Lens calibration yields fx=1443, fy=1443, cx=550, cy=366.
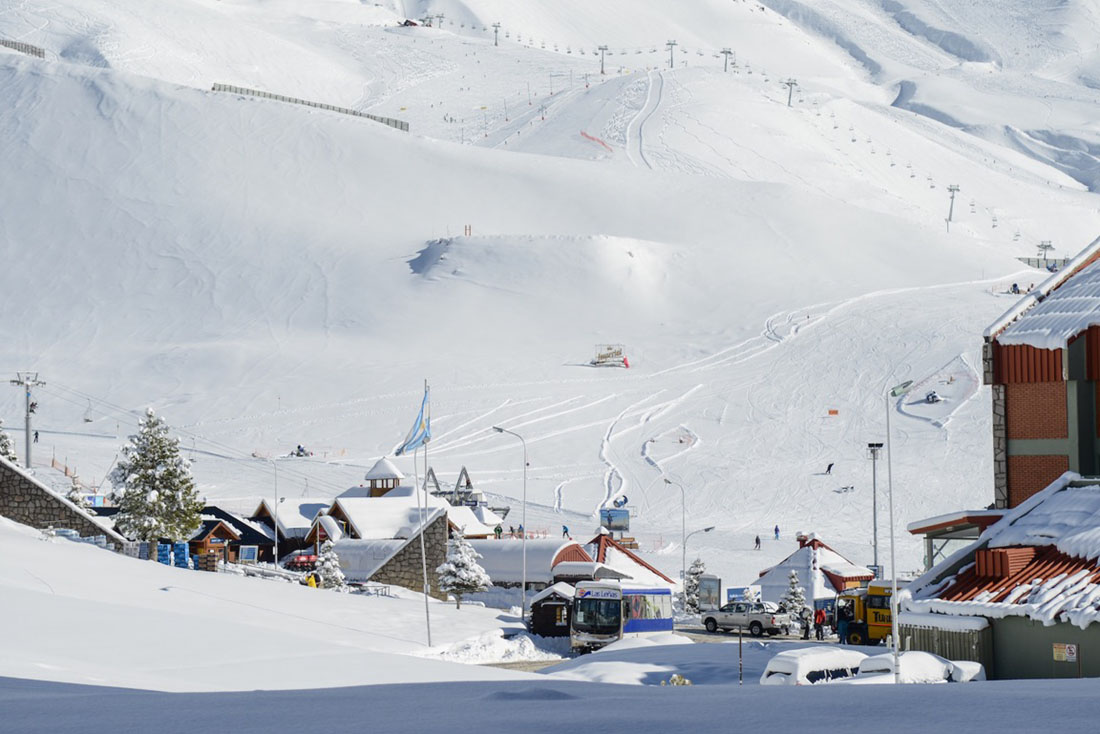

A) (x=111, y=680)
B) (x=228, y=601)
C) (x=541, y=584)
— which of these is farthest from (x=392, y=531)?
(x=111, y=680)

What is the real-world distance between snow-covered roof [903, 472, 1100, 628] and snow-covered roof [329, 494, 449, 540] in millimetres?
29626

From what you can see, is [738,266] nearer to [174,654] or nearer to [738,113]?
[738,113]

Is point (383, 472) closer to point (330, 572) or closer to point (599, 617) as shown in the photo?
point (330, 572)

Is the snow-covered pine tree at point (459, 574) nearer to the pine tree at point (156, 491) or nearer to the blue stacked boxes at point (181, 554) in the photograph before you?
the pine tree at point (156, 491)

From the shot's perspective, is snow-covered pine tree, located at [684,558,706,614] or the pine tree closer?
the pine tree

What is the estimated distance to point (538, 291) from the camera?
120250 millimetres

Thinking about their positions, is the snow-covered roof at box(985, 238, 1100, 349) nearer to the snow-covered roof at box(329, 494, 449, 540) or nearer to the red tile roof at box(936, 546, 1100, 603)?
the red tile roof at box(936, 546, 1100, 603)

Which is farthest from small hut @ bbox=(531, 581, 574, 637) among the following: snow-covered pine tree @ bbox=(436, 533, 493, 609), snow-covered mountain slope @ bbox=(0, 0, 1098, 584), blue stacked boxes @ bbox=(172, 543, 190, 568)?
snow-covered mountain slope @ bbox=(0, 0, 1098, 584)

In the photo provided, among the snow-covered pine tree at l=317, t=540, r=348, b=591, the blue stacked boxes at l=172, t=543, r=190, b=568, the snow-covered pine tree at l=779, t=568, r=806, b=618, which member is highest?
the blue stacked boxes at l=172, t=543, r=190, b=568

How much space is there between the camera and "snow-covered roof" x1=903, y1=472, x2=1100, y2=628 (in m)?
21.0

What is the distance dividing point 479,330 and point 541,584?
6443 centimetres

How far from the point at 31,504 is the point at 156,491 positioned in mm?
12545

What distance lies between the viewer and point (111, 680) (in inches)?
518

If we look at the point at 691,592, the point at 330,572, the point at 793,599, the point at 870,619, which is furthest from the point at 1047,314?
the point at 691,592
